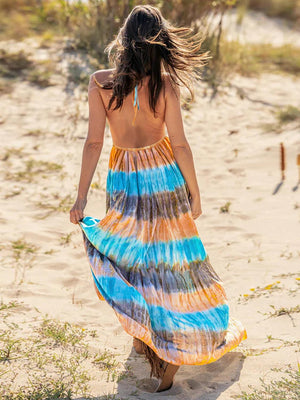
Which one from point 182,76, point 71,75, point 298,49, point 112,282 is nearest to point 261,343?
point 112,282

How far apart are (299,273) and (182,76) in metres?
1.79

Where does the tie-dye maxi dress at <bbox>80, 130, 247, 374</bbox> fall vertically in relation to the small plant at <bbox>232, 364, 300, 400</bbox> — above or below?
above

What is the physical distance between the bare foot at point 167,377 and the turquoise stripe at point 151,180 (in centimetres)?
80

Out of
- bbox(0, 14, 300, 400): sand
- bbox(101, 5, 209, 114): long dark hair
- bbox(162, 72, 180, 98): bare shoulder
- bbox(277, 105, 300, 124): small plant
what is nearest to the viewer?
bbox(101, 5, 209, 114): long dark hair

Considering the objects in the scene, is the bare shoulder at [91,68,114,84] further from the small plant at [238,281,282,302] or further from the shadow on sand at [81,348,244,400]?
the small plant at [238,281,282,302]

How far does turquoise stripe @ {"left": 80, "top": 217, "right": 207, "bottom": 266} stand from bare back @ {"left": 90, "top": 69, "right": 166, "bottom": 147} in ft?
1.46

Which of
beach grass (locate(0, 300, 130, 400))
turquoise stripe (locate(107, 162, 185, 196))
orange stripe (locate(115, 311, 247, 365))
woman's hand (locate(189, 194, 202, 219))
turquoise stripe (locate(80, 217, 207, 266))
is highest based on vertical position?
turquoise stripe (locate(107, 162, 185, 196))

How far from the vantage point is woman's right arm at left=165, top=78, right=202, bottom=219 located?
2.79m

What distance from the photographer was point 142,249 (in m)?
2.89

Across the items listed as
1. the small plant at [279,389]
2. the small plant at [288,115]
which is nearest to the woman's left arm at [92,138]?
the small plant at [279,389]

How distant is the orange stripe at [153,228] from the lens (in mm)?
2920

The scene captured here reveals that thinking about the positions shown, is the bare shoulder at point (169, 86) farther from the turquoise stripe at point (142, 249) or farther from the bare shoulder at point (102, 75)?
the turquoise stripe at point (142, 249)

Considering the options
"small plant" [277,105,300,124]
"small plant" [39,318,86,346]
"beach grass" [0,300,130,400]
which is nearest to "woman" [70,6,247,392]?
"beach grass" [0,300,130,400]

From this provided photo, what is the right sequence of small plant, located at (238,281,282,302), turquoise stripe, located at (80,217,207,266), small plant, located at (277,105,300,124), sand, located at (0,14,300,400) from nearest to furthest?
turquoise stripe, located at (80,217,207,266)
sand, located at (0,14,300,400)
small plant, located at (238,281,282,302)
small plant, located at (277,105,300,124)
